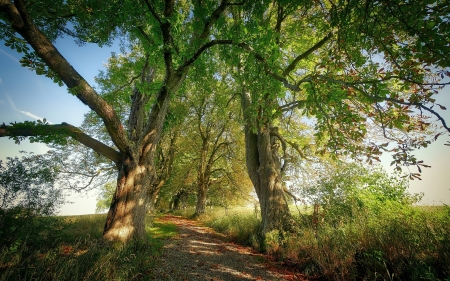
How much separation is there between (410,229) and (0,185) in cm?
1095

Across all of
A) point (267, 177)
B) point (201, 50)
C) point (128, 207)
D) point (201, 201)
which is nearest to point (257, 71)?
point (201, 50)

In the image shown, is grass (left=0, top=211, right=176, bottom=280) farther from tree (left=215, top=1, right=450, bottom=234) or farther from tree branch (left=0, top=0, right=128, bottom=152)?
tree (left=215, top=1, right=450, bottom=234)

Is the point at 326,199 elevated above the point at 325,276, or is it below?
above

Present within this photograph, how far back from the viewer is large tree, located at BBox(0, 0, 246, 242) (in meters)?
4.98

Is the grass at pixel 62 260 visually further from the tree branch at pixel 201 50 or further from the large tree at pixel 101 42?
the tree branch at pixel 201 50

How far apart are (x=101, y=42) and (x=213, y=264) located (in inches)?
376

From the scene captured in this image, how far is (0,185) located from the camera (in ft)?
16.8

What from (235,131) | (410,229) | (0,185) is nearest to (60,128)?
(0,185)

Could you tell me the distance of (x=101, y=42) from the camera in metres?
7.43

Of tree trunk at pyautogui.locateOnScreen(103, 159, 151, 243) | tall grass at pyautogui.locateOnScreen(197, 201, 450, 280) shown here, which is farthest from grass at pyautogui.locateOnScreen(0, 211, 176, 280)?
tall grass at pyautogui.locateOnScreen(197, 201, 450, 280)

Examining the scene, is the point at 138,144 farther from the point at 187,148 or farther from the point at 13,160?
the point at 187,148

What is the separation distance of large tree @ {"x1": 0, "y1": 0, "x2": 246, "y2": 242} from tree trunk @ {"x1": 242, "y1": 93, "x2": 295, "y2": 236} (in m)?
3.66

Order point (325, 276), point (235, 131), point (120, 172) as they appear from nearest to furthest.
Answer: point (325, 276) < point (120, 172) < point (235, 131)

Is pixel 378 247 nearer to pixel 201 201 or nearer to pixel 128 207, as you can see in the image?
pixel 128 207
